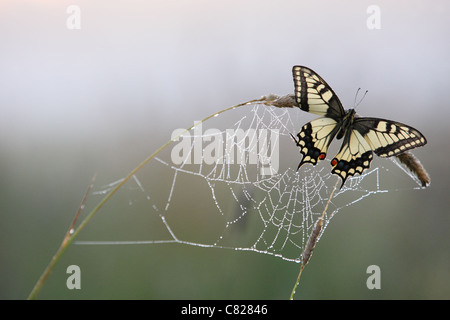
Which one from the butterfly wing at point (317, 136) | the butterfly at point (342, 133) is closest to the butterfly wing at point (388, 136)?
the butterfly at point (342, 133)

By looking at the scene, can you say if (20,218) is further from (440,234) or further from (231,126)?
(440,234)

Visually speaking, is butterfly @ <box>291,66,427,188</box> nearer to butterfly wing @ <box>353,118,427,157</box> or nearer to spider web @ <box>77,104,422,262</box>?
butterfly wing @ <box>353,118,427,157</box>

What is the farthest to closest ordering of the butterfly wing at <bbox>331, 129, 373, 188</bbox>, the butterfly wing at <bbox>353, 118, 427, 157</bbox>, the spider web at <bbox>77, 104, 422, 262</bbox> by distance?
the spider web at <bbox>77, 104, 422, 262</bbox> → the butterfly wing at <bbox>331, 129, 373, 188</bbox> → the butterfly wing at <bbox>353, 118, 427, 157</bbox>

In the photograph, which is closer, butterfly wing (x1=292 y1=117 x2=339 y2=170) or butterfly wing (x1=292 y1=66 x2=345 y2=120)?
butterfly wing (x1=292 y1=66 x2=345 y2=120)

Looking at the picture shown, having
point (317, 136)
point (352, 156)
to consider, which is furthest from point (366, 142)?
point (317, 136)

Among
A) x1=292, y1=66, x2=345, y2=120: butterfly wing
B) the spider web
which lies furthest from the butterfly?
the spider web

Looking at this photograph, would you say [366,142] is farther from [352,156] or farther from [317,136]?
[317,136]

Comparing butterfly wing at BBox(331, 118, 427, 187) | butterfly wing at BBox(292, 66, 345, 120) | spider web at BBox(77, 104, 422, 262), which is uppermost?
butterfly wing at BBox(292, 66, 345, 120)

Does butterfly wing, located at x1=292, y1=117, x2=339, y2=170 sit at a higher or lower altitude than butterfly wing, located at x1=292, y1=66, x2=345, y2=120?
lower
